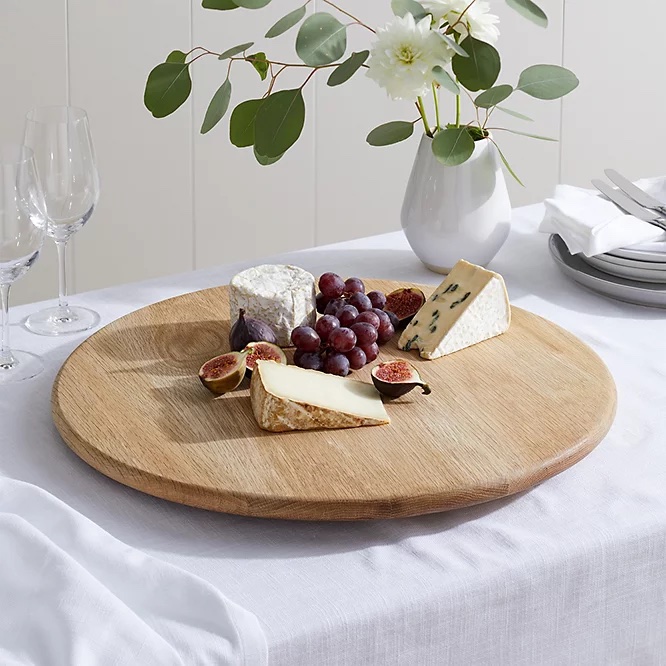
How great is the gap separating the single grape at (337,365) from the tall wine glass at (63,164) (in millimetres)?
419

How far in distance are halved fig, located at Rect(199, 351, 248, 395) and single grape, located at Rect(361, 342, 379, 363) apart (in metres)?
0.16

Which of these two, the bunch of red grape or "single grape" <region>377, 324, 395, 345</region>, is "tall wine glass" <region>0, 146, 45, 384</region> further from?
"single grape" <region>377, 324, 395, 345</region>

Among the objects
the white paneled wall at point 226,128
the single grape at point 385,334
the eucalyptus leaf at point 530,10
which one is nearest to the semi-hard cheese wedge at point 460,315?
the single grape at point 385,334

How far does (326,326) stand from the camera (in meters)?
1.33

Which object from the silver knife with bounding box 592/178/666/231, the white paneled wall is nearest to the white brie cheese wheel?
the silver knife with bounding box 592/178/666/231

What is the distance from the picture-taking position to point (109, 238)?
10.4 feet

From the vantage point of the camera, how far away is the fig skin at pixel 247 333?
1324 millimetres

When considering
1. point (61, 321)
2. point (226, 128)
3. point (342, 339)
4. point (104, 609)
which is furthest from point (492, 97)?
point (226, 128)

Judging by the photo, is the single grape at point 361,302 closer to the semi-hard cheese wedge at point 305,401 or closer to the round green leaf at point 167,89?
the semi-hard cheese wedge at point 305,401

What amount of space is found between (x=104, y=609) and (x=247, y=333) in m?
0.52

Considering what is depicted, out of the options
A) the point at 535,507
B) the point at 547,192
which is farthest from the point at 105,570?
the point at 547,192

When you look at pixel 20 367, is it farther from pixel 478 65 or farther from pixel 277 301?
pixel 478 65

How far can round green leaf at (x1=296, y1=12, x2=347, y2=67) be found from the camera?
142 centimetres

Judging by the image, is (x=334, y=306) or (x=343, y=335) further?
(x=334, y=306)
